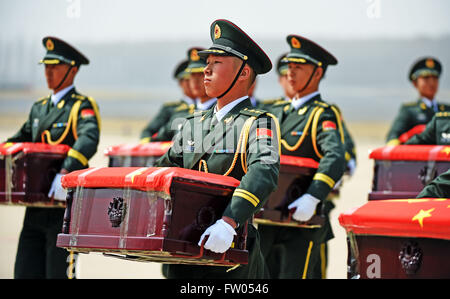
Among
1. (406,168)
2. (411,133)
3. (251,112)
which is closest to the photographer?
(251,112)

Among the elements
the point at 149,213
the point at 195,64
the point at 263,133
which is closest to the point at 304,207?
the point at 263,133

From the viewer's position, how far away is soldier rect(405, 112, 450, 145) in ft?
24.4

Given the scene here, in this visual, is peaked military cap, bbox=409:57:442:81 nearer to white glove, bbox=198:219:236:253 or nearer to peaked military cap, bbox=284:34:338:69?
peaked military cap, bbox=284:34:338:69

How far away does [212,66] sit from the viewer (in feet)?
17.5

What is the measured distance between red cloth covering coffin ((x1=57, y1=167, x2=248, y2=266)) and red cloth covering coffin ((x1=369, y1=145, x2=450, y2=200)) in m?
2.19

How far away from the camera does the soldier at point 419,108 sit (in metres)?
9.87

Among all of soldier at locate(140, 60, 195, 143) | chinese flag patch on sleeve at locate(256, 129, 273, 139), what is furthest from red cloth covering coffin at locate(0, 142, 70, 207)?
soldier at locate(140, 60, 195, 143)

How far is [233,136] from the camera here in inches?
206

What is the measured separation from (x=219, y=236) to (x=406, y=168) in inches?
104

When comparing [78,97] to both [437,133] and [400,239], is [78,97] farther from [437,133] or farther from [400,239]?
[400,239]

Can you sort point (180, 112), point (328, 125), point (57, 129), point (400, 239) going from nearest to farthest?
1. point (400, 239)
2. point (328, 125)
3. point (57, 129)
4. point (180, 112)
